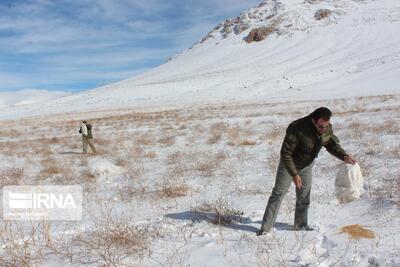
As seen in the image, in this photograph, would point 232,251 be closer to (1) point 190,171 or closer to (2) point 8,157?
(1) point 190,171

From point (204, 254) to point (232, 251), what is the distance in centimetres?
33

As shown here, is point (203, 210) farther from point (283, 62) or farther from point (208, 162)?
point (283, 62)

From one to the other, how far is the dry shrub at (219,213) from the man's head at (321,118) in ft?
6.22

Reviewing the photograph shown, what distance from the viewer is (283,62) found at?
82.1 metres

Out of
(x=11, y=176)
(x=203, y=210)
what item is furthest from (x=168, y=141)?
(x=203, y=210)

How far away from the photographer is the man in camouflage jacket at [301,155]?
5.28 m

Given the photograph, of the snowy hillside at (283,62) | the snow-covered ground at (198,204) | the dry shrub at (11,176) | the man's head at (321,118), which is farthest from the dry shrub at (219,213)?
the snowy hillside at (283,62)

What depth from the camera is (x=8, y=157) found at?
16.4 meters

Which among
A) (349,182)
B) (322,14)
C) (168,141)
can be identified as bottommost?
(168,141)

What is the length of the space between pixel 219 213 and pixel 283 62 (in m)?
78.6

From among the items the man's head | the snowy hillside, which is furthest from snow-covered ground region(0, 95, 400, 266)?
the snowy hillside

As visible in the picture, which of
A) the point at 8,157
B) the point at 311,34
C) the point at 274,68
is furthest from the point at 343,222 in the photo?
the point at 311,34

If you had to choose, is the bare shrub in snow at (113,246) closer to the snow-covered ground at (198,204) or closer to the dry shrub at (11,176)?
the snow-covered ground at (198,204)

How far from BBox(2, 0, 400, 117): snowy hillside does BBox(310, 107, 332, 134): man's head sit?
139 ft
